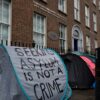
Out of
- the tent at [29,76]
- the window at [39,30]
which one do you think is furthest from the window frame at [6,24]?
the tent at [29,76]

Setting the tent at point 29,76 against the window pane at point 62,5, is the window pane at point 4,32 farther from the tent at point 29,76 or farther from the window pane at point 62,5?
the window pane at point 62,5

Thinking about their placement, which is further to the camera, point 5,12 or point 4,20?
point 5,12

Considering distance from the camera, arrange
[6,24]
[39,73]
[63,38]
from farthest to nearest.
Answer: [63,38] → [6,24] → [39,73]

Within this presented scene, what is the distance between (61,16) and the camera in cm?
1714

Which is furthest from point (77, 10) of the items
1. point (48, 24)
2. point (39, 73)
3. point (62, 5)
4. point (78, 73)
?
point (39, 73)

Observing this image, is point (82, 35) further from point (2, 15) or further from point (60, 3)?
point (2, 15)

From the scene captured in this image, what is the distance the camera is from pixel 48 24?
49.1ft

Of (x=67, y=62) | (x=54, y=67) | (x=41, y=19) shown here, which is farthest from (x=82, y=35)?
(x=54, y=67)

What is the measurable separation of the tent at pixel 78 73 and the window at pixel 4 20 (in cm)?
303

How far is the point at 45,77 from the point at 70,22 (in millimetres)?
12721

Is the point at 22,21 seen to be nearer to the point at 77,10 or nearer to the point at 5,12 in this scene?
the point at 5,12

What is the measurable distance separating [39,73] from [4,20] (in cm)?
560

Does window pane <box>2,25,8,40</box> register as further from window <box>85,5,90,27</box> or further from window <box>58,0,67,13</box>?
window <box>85,5,90,27</box>

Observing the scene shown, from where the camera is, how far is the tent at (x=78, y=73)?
1028 centimetres
